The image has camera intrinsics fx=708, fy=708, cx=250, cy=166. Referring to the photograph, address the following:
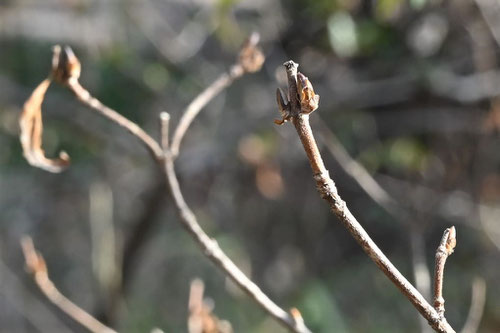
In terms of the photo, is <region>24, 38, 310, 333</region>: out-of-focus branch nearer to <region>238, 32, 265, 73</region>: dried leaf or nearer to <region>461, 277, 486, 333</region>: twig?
<region>238, 32, 265, 73</region>: dried leaf

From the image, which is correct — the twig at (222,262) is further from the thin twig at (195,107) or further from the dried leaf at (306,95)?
the dried leaf at (306,95)

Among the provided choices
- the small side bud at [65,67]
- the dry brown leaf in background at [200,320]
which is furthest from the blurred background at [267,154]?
the small side bud at [65,67]

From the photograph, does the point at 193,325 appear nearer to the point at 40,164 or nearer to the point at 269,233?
the point at 40,164

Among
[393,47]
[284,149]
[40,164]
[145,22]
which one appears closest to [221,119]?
[284,149]

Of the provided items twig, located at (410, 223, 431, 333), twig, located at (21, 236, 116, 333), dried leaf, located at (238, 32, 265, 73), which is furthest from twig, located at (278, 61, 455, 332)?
Result: twig, located at (410, 223, 431, 333)

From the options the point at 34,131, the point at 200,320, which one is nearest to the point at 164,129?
the point at 34,131

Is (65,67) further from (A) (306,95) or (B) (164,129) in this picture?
(A) (306,95)
